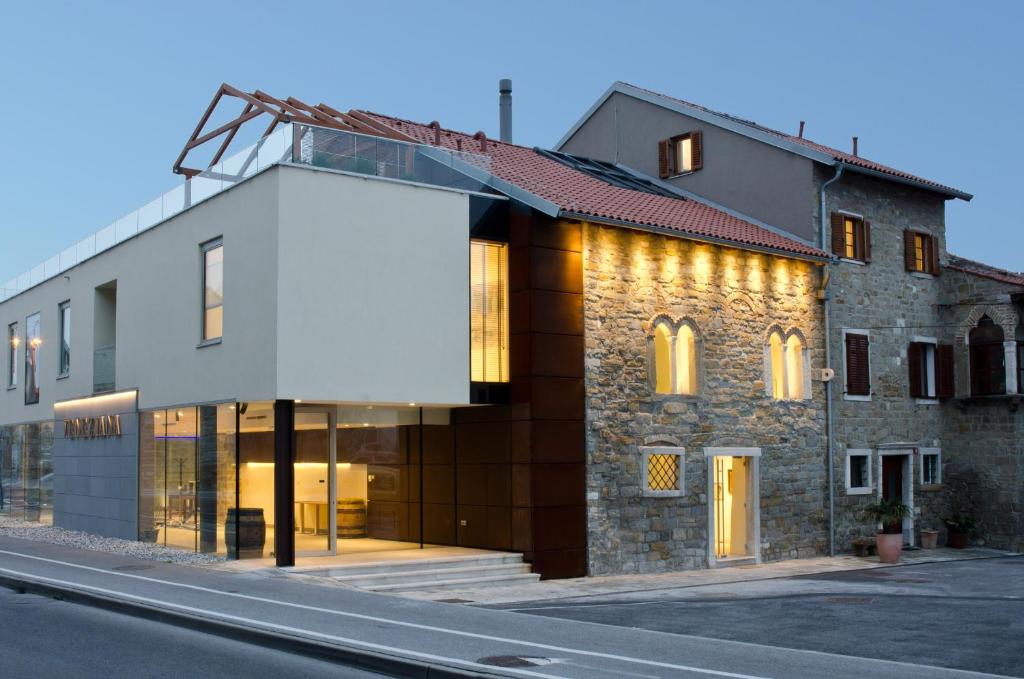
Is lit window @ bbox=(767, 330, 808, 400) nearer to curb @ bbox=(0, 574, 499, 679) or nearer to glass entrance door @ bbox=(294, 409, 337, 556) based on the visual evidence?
glass entrance door @ bbox=(294, 409, 337, 556)

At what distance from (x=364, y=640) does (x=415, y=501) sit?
10126 millimetres

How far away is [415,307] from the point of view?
59.2 feet

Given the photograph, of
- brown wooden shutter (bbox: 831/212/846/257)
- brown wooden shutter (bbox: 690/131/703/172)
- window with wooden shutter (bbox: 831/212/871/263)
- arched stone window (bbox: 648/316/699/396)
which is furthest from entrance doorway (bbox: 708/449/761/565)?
brown wooden shutter (bbox: 690/131/703/172)

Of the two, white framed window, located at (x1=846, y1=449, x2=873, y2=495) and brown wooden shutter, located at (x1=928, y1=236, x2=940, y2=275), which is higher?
brown wooden shutter, located at (x1=928, y1=236, x2=940, y2=275)

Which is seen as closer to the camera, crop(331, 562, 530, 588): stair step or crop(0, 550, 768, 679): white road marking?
crop(0, 550, 768, 679): white road marking

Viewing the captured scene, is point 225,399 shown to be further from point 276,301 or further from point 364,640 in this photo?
point 364,640

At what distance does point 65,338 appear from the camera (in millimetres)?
26812

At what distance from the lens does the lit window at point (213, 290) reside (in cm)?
1867

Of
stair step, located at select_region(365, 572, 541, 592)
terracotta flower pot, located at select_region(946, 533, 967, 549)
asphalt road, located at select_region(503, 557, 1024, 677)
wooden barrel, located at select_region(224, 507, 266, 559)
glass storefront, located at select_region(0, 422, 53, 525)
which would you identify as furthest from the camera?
glass storefront, located at select_region(0, 422, 53, 525)

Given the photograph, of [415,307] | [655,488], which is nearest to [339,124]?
[415,307]

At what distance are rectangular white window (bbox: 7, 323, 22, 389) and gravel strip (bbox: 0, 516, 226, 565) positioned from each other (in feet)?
13.0

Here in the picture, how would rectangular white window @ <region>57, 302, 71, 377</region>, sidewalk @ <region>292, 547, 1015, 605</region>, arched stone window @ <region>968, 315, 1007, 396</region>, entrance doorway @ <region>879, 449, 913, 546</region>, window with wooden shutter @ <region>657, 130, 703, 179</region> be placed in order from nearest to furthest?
sidewalk @ <region>292, 547, 1015, 605</region> → entrance doorway @ <region>879, 449, 913, 546</region> → arched stone window @ <region>968, 315, 1007, 396</region> → window with wooden shutter @ <region>657, 130, 703, 179</region> → rectangular white window @ <region>57, 302, 71, 377</region>

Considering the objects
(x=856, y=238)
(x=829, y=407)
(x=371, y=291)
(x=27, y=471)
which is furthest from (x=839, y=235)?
(x=27, y=471)

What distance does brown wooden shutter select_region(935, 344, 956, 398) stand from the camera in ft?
83.6
